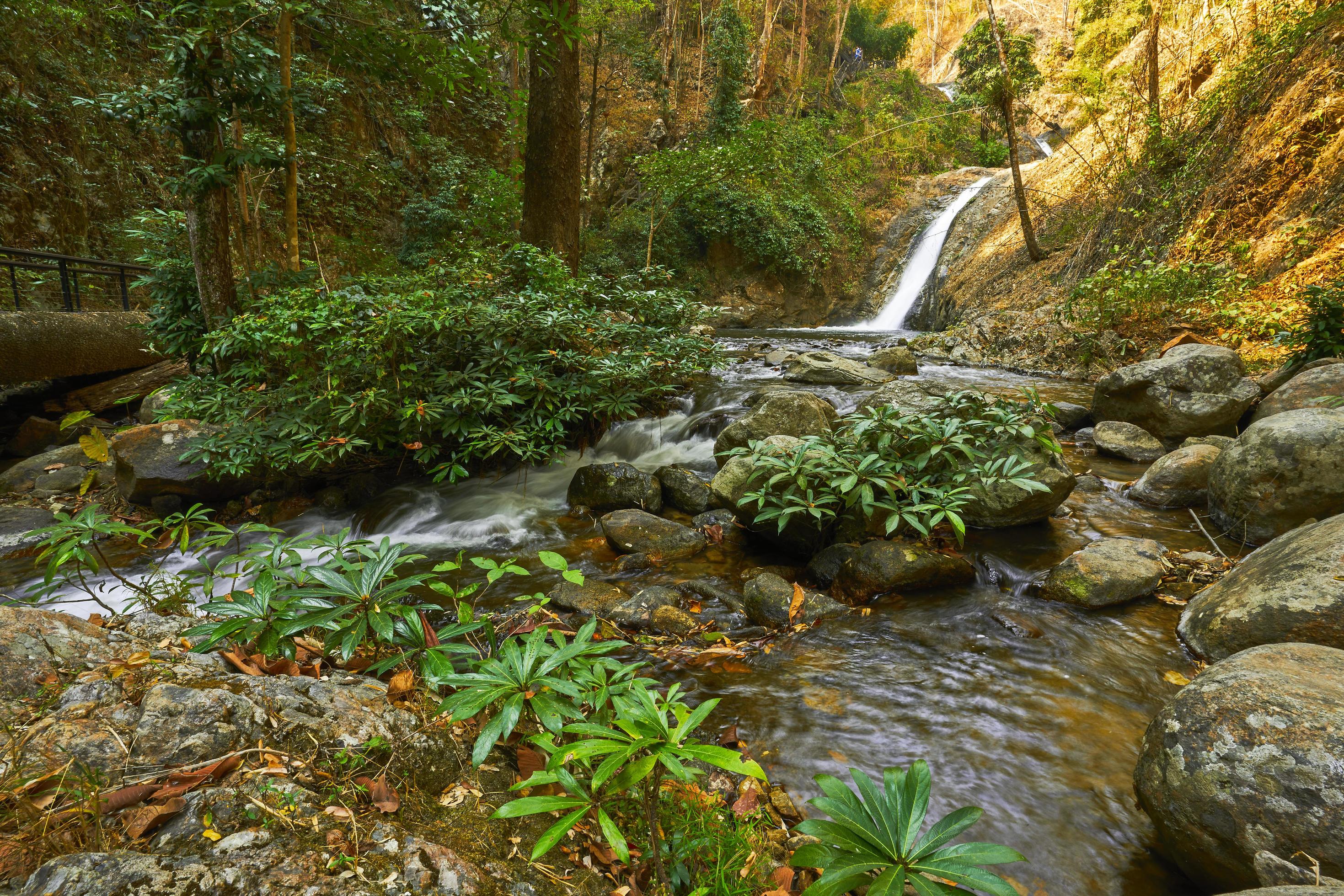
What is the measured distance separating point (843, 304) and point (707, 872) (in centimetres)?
1955

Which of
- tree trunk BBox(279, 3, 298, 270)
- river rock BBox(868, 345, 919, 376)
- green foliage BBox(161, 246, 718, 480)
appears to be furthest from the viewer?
river rock BBox(868, 345, 919, 376)

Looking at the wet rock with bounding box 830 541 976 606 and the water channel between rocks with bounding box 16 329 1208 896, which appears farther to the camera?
the wet rock with bounding box 830 541 976 606

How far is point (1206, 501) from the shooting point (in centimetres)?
466

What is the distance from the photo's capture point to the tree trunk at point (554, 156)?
741 centimetres

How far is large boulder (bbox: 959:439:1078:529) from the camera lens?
4270 millimetres

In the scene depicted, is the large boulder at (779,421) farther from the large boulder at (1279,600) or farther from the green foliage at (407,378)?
the large boulder at (1279,600)

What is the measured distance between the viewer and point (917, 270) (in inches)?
698

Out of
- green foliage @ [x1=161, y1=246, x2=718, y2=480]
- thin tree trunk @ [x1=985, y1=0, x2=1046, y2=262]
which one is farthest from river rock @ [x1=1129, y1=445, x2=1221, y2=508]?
thin tree trunk @ [x1=985, y1=0, x2=1046, y2=262]

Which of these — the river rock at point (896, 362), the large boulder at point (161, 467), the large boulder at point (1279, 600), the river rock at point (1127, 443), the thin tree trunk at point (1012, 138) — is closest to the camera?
the large boulder at point (1279, 600)

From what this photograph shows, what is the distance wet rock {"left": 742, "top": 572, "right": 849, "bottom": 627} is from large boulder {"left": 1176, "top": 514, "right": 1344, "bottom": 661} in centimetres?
174

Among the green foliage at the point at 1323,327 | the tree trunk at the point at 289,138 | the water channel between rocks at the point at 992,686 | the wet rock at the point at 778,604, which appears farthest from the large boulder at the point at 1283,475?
the tree trunk at the point at 289,138

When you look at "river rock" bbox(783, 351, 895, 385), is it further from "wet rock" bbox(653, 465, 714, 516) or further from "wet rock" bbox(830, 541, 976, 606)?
"wet rock" bbox(830, 541, 976, 606)

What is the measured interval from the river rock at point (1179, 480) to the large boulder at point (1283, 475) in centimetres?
64

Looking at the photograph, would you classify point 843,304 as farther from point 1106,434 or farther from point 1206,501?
point 1206,501
